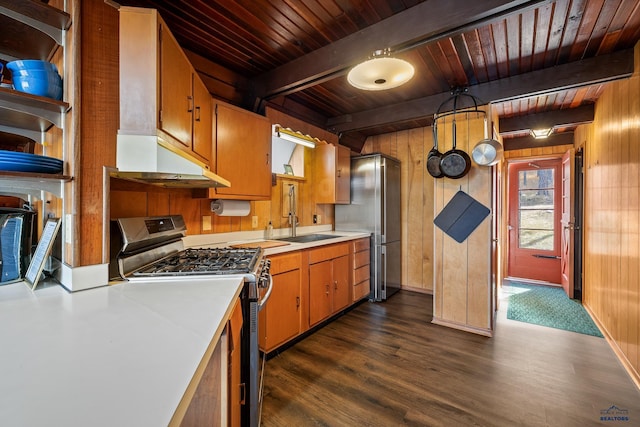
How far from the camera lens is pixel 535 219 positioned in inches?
183

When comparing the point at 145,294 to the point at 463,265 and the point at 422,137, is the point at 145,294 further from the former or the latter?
the point at 422,137

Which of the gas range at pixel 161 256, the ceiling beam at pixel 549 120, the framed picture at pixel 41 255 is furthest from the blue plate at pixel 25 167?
the ceiling beam at pixel 549 120

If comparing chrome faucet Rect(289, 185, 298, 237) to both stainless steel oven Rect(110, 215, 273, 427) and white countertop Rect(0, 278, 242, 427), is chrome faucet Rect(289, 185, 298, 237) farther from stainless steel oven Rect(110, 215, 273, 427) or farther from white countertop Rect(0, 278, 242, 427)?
white countertop Rect(0, 278, 242, 427)

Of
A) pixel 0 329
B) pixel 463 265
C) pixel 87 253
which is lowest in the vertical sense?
pixel 463 265

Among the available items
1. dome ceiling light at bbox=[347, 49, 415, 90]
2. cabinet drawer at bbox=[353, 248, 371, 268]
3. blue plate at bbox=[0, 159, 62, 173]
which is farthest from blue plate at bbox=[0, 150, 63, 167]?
cabinet drawer at bbox=[353, 248, 371, 268]

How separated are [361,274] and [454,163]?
62.9 inches

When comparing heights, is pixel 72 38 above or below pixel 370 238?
above

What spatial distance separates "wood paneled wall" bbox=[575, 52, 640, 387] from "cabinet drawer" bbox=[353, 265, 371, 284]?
219 centimetres

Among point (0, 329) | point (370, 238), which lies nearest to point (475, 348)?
point (370, 238)

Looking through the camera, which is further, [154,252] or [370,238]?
[370,238]

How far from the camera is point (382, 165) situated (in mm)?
3512

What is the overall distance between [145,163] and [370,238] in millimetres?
2754

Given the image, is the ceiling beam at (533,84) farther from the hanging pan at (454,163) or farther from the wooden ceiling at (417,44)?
the hanging pan at (454,163)

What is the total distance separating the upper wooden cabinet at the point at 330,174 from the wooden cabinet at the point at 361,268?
1.98 feet
